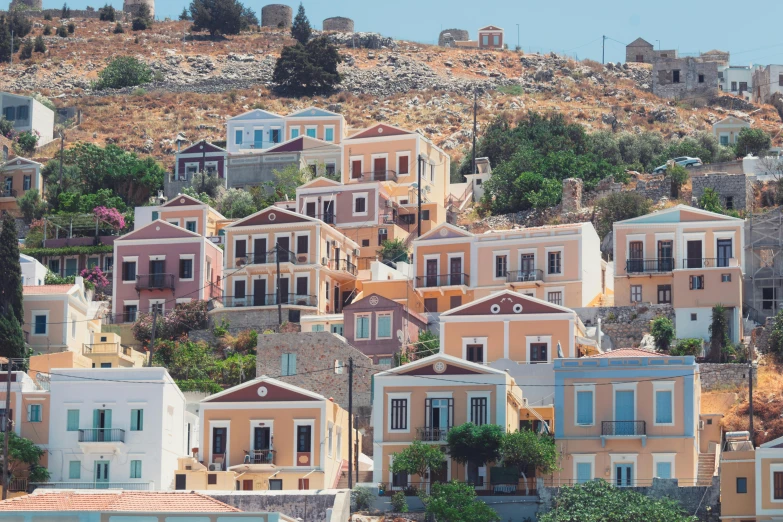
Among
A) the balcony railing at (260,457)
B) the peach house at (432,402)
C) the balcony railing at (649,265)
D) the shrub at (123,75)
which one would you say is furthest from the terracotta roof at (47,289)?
the shrub at (123,75)

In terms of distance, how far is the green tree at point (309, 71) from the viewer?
5925 inches

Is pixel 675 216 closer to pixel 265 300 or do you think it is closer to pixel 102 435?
pixel 265 300

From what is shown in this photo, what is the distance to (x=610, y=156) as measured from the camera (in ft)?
396

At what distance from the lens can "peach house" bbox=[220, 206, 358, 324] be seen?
91.4 meters

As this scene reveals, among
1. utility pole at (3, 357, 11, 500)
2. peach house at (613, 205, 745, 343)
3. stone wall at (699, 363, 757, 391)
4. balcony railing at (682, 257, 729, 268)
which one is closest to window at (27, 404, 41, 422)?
utility pole at (3, 357, 11, 500)

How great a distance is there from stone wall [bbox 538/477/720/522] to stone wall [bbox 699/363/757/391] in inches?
542

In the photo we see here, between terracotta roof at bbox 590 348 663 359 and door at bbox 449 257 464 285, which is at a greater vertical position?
door at bbox 449 257 464 285

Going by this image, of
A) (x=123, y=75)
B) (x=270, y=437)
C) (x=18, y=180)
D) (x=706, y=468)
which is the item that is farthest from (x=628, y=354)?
(x=123, y=75)

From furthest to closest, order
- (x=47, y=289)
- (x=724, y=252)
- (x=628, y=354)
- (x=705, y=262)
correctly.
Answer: (x=47, y=289) → (x=724, y=252) → (x=705, y=262) → (x=628, y=354)

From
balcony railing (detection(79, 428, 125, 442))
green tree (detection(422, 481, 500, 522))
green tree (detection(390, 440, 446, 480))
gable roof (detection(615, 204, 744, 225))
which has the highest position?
gable roof (detection(615, 204, 744, 225))

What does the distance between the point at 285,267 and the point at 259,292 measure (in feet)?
6.40

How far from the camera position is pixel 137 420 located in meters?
70.6

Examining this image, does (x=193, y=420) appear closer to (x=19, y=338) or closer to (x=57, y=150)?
(x=19, y=338)

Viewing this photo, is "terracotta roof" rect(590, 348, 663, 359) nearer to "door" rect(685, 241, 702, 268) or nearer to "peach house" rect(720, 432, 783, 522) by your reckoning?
"peach house" rect(720, 432, 783, 522)
